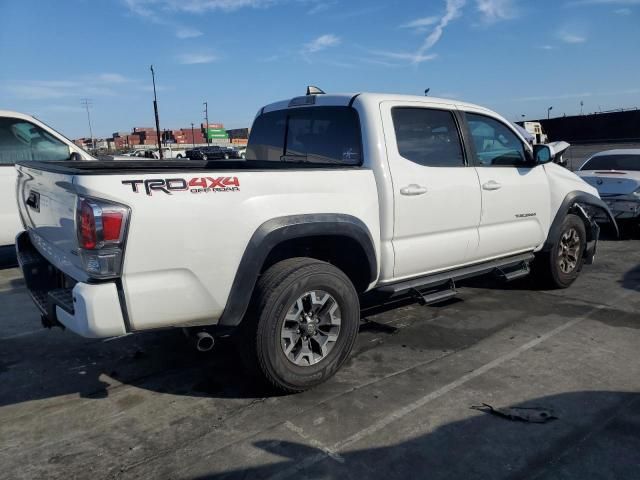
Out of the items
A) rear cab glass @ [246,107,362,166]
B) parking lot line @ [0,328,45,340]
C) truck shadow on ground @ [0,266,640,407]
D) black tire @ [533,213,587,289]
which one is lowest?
truck shadow on ground @ [0,266,640,407]

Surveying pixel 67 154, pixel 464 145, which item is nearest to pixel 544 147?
pixel 464 145

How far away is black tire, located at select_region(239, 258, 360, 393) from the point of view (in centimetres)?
323

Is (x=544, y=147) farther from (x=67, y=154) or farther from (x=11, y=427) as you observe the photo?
(x=67, y=154)

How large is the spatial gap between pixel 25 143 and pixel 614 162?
10.1m

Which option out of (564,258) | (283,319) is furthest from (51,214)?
(564,258)

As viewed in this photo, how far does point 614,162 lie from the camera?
1013 centimetres

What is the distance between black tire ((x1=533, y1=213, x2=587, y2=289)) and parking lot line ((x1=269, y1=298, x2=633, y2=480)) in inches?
36.2

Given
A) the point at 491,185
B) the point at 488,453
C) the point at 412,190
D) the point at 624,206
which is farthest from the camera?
the point at 624,206

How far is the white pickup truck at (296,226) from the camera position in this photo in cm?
279

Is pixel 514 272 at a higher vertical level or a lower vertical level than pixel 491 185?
lower

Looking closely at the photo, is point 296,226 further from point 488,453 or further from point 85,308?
point 488,453

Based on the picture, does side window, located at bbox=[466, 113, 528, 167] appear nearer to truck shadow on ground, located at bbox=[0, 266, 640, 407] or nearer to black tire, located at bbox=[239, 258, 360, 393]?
truck shadow on ground, located at bbox=[0, 266, 640, 407]

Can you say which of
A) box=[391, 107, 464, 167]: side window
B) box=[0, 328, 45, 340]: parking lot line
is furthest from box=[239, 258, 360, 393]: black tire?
box=[0, 328, 45, 340]: parking lot line

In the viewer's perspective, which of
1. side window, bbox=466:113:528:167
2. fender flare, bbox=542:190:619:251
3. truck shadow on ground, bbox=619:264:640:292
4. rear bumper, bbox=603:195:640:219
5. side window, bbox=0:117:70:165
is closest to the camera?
side window, bbox=466:113:528:167
